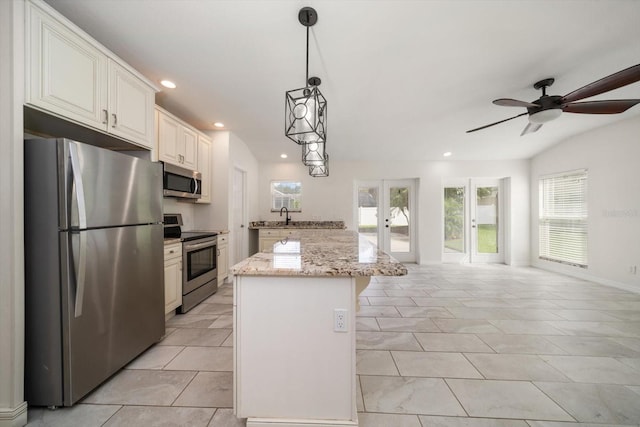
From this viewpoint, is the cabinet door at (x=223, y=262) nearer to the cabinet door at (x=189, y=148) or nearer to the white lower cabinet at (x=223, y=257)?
the white lower cabinet at (x=223, y=257)

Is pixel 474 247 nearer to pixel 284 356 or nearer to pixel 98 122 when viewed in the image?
pixel 284 356

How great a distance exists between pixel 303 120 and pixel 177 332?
2.35 meters

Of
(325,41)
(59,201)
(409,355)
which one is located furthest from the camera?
(325,41)

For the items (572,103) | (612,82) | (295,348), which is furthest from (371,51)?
(295,348)

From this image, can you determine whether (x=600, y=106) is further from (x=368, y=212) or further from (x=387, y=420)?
(x=368, y=212)

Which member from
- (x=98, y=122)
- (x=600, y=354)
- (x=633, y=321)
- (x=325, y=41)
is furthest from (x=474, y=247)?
(x=98, y=122)

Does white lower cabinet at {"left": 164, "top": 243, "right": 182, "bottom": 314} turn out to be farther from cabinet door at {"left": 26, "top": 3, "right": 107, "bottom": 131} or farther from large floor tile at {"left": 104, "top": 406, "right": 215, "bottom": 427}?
cabinet door at {"left": 26, "top": 3, "right": 107, "bottom": 131}

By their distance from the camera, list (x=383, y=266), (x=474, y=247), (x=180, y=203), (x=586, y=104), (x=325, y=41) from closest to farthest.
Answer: (x=383, y=266)
(x=325, y=41)
(x=586, y=104)
(x=180, y=203)
(x=474, y=247)

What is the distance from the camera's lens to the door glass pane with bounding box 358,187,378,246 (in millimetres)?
5785

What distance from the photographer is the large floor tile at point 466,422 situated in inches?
54.2

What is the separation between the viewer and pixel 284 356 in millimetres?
1299

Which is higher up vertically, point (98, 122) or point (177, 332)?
point (98, 122)

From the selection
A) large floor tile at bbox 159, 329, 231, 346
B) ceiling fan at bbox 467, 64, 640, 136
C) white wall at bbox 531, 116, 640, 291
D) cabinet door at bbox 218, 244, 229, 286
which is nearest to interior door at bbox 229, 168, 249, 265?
cabinet door at bbox 218, 244, 229, 286

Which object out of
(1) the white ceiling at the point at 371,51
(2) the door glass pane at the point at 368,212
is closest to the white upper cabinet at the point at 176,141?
(1) the white ceiling at the point at 371,51
